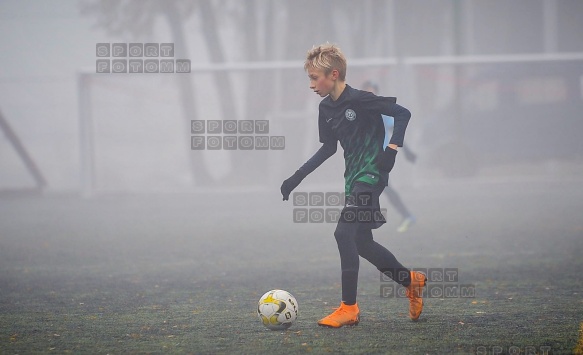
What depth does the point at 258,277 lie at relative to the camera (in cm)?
812

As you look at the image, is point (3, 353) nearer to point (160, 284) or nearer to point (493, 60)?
point (160, 284)

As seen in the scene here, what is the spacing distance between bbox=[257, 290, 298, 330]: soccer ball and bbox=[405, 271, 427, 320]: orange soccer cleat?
29.9 inches

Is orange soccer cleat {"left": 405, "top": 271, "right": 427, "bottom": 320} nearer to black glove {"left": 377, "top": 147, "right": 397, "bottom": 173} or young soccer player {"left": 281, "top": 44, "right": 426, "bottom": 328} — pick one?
young soccer player {"left": 281, "top": 44, "right": 426, "bottom": 328}

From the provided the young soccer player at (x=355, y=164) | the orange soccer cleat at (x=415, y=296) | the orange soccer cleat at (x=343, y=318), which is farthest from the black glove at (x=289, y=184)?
the orange soccer cleat at (x=415, y=296)

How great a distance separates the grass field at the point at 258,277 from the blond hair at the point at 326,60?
1625 millimetres

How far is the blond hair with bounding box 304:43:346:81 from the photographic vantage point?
5.41 meters

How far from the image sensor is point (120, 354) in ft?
15.3

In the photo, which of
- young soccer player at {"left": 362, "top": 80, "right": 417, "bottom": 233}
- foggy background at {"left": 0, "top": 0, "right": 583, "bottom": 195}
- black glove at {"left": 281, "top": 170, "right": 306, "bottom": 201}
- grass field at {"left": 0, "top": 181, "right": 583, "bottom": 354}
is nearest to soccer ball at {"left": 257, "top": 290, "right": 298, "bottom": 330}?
grass field at {"left": 0, "top": 181, "right": 583, "bottom": 354}

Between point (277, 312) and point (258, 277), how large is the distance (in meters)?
2.86

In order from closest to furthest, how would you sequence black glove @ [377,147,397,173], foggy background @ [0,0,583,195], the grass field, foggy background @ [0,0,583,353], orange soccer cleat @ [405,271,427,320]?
the grass field, black glove @ [377,147,397,173], orange soccer cleat @ [405,271,427,320], foggy background @ [0,0,583,353], foggy background @ [0,0,583,195]

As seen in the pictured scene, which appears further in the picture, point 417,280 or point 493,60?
point 493,60

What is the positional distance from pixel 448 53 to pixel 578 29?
4702 millimetres

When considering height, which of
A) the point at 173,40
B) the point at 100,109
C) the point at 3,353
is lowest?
the point at 3,353

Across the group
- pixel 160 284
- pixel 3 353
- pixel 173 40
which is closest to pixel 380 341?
pixel 3 353
